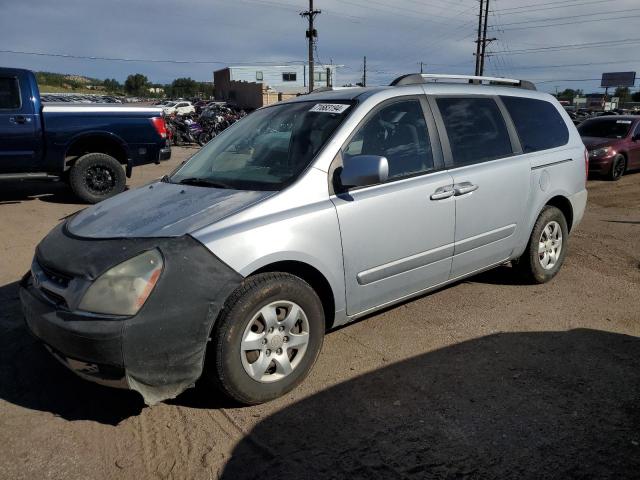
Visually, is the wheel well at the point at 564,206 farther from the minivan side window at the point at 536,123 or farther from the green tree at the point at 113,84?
the green tree at the point at 113,84

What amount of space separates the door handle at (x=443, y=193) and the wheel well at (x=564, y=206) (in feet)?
5.08

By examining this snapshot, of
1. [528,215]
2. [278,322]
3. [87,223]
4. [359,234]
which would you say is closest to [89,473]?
[278,322]

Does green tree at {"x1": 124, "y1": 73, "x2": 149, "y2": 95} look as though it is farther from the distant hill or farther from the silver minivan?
the silver minivan

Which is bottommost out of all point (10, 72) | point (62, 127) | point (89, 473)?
point (89, 473)

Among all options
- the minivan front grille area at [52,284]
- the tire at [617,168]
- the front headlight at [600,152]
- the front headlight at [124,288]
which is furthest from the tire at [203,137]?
the front headlight at [124,288]

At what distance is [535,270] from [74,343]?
3.87m

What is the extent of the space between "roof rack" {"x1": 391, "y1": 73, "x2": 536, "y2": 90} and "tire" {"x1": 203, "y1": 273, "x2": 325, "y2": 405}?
1.90m

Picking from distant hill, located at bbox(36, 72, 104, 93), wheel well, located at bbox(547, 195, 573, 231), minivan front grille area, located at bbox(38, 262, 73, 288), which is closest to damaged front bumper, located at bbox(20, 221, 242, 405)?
minivan front grille area, located at bbox(38, 262, 73, 288)

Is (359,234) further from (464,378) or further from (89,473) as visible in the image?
(89,473)

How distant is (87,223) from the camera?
3307mm

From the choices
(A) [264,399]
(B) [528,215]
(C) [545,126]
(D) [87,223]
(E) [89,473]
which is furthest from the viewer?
(C) [545,126]

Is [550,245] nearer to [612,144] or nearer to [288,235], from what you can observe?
[288,235]

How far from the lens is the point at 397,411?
116 inches

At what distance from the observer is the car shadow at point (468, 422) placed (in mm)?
2498
